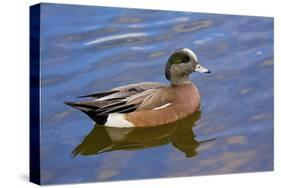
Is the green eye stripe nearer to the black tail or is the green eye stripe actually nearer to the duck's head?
the duck's head

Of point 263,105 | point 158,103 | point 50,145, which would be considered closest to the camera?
point 50,145

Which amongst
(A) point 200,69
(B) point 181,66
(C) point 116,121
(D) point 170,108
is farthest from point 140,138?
(A) point 200,69

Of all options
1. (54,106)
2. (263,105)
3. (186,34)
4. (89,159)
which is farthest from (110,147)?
(263,105)

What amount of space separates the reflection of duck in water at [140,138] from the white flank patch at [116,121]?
0.03 m

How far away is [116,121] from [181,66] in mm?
776

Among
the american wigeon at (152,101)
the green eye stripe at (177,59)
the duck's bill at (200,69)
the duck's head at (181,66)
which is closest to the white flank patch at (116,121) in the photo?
the american wigeon at (152,101)

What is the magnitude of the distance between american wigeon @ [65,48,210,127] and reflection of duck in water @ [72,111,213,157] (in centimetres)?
5

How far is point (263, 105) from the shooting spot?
6793mm

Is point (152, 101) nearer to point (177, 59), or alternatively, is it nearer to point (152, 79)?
point (152, 79)

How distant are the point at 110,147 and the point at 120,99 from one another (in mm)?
412

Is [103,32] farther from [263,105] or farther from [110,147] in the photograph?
[263,105]

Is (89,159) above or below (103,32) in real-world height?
below

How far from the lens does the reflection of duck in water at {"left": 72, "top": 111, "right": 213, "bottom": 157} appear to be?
5.94 m

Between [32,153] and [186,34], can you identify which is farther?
[186,34]
